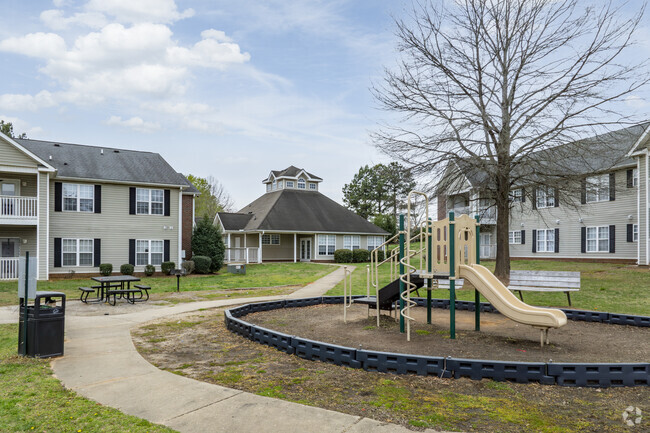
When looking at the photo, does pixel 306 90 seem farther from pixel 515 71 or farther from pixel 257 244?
pixel 257 244

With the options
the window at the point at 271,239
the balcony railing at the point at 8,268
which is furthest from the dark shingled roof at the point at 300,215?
the balcony railing at the point at 8,268

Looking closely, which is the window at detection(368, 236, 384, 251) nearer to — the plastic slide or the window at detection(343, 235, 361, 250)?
the window at detection(343, 235, 361, 250)

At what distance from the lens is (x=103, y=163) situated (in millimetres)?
26359

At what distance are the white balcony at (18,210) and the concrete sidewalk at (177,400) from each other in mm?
16871

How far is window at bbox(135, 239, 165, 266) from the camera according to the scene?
A: 26109 mm

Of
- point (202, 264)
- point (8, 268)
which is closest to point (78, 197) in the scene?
point (8, 268)

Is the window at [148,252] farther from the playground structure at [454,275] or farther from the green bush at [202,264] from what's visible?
the playground structure at [454,275]

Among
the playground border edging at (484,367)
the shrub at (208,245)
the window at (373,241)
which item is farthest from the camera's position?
the window at (373,241)

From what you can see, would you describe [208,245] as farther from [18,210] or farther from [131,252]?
[18,210]

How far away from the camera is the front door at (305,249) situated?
37656 mm

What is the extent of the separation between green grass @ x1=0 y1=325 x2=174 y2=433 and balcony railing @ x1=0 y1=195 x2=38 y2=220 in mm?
18415

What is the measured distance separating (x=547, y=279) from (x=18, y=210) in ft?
75.7

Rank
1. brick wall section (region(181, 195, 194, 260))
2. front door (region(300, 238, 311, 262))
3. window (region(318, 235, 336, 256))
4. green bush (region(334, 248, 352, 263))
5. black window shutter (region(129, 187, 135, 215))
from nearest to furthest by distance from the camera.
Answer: black window shutter (region(129, 187, 135, 215)) → brick wall section (region(181, 195, 194, 260)) → green bush (region(334, 248, 352, 263)) → window (region(318, 235, 336, 256)) → front door (region(300, 238, 311, 262))

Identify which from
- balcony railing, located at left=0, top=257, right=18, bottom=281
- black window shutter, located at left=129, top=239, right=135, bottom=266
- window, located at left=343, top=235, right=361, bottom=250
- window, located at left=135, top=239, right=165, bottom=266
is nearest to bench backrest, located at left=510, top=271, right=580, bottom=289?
window, located at left=135, top=239, right=165, bottom=266
